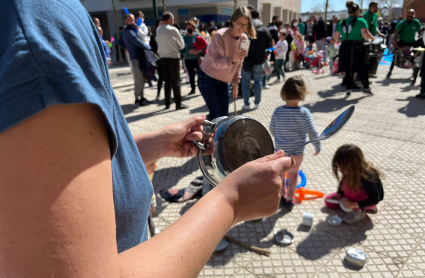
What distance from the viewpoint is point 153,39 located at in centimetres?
826

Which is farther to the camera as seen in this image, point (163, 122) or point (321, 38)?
point (321, 38)

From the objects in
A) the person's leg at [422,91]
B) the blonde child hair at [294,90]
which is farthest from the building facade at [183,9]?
the blonde child hair at [294,90]

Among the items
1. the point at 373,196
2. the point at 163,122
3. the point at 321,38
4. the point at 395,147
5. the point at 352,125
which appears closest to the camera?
the point at 373,196

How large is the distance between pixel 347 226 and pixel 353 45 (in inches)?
220

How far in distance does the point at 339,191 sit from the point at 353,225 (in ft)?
1.28

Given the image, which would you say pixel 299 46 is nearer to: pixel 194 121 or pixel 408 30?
pixel 408 30

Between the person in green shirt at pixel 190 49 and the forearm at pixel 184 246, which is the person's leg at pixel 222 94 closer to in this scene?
the forearm at pixel 184 246

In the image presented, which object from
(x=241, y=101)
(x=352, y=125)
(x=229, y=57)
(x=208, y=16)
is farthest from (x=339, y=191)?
(x=208, y=16)

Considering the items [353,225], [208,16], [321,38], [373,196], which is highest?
[208,16]

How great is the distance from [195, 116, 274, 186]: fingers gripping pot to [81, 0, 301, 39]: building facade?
77.2ft

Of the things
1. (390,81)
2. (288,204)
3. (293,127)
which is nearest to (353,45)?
(390,81)

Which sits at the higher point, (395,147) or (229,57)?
(229,57)

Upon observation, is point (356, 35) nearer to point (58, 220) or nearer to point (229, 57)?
point (229, 57)

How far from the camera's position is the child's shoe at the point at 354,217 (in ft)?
9.29
